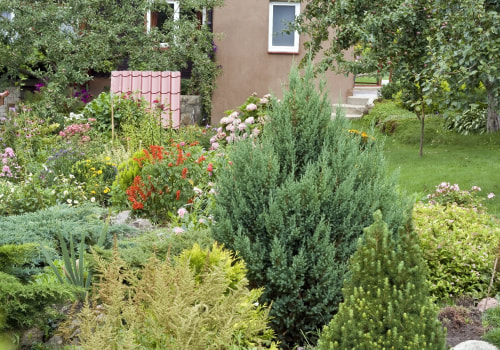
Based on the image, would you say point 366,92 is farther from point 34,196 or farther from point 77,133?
point 34,196

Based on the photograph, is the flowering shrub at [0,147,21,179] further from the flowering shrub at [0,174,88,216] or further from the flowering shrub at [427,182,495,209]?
the flowering shrub at [427,182,495,209]

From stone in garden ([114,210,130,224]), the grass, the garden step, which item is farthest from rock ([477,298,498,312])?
the garden step

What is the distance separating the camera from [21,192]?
6531 mm

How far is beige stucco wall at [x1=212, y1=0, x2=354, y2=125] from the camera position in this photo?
13977 mm

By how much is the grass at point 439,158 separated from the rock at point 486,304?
222cm

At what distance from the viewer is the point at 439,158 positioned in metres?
10.2

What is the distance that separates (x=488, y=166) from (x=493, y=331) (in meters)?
6.39

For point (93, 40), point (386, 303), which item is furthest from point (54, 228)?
point (93, 40)

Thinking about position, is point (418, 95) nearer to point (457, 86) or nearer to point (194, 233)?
point (457, 86)

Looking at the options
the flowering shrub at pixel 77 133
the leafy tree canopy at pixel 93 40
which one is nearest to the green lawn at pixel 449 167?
the flowering shrub at pixel 77 133

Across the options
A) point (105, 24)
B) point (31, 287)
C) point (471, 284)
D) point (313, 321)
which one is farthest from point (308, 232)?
point (105, 24)

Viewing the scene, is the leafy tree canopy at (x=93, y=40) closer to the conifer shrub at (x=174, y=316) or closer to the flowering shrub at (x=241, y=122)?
the flowering shrub at (x=241, y=122)

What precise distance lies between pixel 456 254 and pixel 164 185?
319 cm

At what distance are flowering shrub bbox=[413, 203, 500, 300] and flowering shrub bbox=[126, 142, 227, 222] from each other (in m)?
2.50
